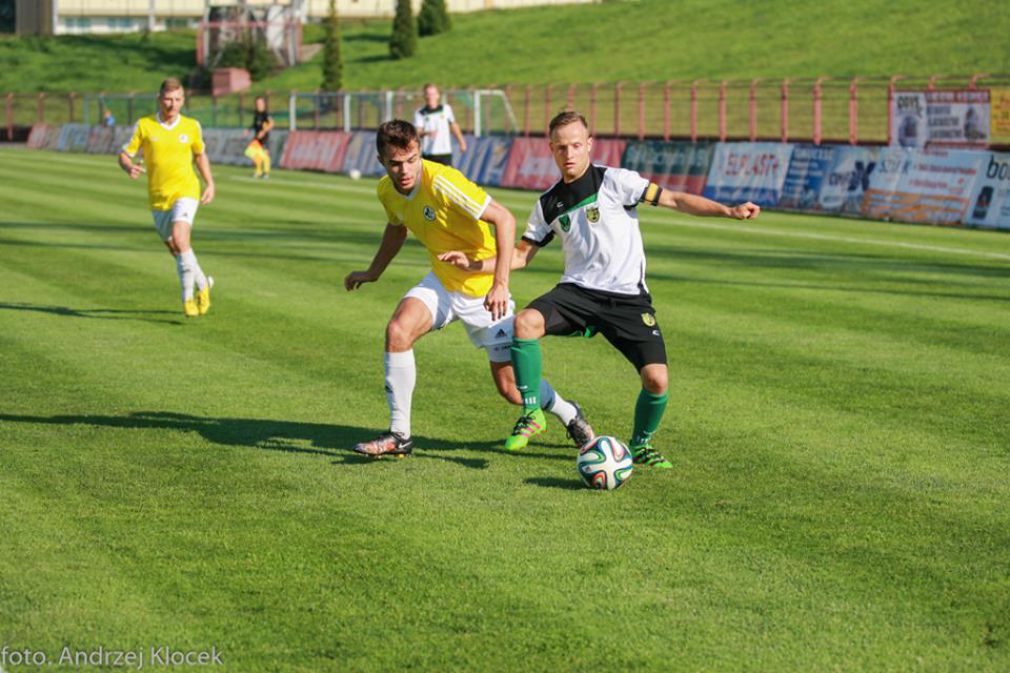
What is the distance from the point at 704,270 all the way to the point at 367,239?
623 cm

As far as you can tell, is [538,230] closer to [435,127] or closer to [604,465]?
[604,465]

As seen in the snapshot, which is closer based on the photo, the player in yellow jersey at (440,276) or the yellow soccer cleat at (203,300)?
the player in yellow jersey at (440,276)

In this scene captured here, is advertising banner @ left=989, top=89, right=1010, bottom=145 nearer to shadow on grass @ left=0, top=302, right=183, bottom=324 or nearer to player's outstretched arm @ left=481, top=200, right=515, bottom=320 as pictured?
shadow on grass @ left=0, top=302, right=183, bottom=324

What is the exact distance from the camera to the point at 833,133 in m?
59.2

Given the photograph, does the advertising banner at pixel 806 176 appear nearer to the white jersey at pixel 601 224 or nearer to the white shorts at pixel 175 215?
the white shorts at pixel 175 215

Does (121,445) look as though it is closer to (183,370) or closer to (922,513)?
(183,370)

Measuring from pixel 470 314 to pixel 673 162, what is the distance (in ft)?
78.4

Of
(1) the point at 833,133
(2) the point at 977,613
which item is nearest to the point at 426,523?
(2) the point at 977,613

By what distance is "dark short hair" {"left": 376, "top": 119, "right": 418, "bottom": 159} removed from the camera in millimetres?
8234

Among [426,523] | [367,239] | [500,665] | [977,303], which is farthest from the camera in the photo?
[367,239]

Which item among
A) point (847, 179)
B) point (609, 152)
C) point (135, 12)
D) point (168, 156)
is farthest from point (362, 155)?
point (135, 12)

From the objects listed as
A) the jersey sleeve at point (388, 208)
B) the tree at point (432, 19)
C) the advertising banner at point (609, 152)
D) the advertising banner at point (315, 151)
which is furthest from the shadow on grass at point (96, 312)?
the tree at point (432, 19)

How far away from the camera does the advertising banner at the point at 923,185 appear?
24.7 meters

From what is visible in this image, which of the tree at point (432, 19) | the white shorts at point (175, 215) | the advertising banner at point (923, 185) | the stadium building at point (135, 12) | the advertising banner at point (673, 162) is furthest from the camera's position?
the stadium building at point (135, 12)
